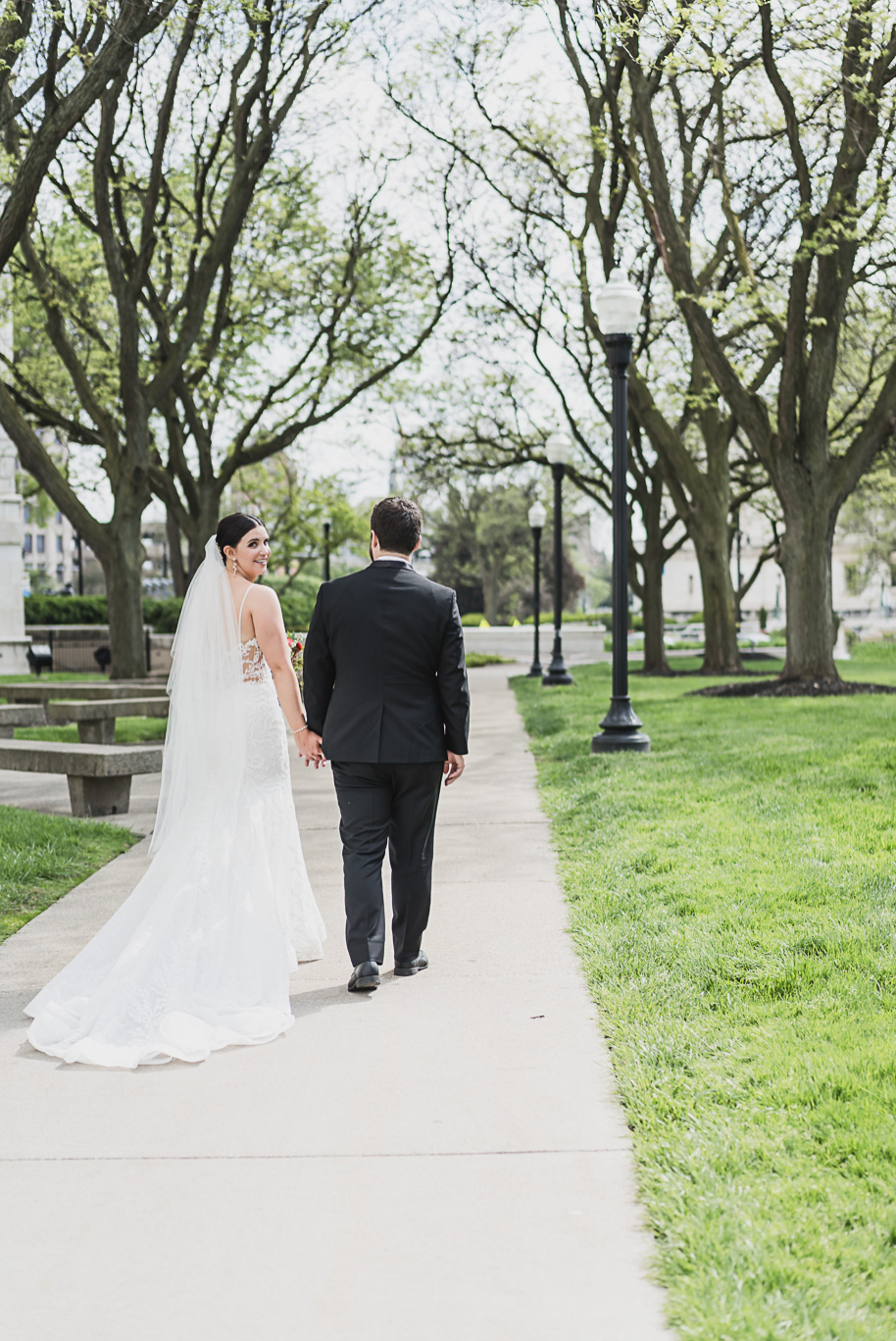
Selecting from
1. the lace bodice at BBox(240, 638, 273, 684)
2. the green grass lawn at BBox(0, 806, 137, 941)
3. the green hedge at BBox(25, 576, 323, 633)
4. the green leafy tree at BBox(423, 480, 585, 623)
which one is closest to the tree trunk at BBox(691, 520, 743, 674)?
the green hedge at BBox(25, 576, 323, 633)

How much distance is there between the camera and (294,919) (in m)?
5.94

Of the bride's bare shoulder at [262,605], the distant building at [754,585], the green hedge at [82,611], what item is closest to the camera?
the bride's bare shoulder at [262,605]

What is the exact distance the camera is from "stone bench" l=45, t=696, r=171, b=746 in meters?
12.5

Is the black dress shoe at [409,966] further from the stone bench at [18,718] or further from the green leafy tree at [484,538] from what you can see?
the green leafy tree at [484,538]

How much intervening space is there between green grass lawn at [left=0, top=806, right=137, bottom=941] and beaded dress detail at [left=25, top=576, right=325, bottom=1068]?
1.63 meters

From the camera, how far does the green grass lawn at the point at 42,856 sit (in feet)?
23.9

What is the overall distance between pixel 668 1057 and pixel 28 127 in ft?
51.5

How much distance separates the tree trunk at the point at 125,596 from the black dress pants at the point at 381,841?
47.1 feet

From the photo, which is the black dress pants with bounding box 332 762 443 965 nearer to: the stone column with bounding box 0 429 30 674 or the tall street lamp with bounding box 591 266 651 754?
the tall street lamp with bounding box 591 266 651 754

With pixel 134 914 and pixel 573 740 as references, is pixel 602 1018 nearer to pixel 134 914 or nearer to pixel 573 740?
pixel 134 914

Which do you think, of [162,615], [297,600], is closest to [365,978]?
[162,615]

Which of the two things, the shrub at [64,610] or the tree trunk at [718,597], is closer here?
the tree trunk at [718,597]

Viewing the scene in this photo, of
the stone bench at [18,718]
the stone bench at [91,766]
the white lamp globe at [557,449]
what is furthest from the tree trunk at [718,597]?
the stone bench at [91,766]

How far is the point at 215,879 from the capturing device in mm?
5391
